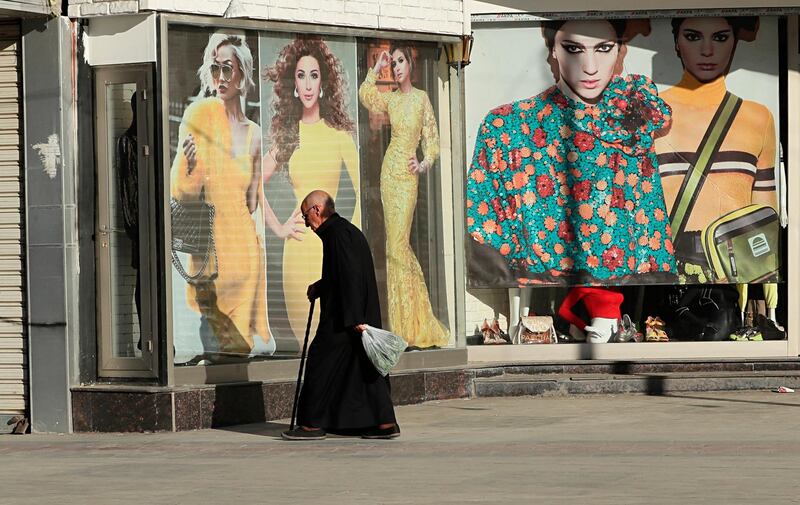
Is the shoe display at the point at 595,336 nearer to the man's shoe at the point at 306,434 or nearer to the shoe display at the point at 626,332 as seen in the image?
Answer: the shoe display at the point at 626,332

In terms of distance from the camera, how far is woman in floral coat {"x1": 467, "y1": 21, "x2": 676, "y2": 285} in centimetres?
1673

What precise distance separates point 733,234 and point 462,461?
6.65m

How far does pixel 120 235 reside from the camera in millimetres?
13617

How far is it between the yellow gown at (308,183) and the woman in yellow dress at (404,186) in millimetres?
484

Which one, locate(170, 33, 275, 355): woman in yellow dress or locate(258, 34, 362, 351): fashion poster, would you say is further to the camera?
locate(258, 34, 362, 351): fashion poster

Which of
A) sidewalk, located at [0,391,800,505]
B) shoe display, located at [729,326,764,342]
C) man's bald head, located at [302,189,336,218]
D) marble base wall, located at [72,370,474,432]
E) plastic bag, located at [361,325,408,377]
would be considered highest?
man's bald head, located at [302,189,336,218]

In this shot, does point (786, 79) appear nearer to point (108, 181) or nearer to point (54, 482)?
point (108, 181)

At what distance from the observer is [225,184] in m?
14.1

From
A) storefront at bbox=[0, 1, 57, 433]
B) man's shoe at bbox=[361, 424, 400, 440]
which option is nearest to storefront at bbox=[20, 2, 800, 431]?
storefront at bbox=[0, 1, 57, 433]

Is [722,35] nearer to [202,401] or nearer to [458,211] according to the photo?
[458,211]

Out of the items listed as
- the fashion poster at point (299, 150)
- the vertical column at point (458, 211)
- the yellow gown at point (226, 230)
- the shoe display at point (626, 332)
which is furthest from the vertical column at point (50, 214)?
the shoe display at point (626, 332)

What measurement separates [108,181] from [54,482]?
12.2 feet

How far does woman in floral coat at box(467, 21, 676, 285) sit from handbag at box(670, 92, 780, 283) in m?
0.26

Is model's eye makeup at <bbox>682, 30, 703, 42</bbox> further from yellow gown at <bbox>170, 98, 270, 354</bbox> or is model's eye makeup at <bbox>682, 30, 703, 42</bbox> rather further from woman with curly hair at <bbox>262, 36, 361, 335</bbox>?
yellow gown at <bbox>170, 98, 270, 354</bbox>
